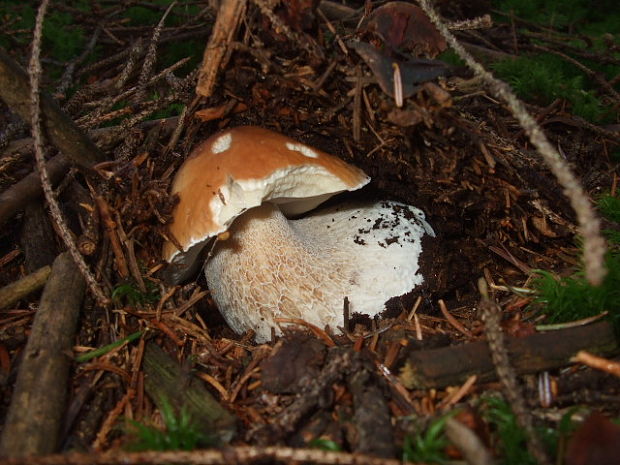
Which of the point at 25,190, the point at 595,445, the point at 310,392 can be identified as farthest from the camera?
the point at 25,190

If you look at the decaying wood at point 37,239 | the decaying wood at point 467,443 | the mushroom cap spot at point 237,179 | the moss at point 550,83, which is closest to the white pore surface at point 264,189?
the mushroom cap spot at point 237,179

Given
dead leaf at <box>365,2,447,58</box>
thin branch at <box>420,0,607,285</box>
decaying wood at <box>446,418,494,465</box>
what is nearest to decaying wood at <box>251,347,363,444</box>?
decaying wood at <box>446,418,494,465</box>

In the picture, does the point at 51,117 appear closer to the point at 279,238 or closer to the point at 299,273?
the point at 279,238

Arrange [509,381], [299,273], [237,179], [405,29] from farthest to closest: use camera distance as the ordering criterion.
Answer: [299,273] → [405,29] → [237,179] → [509,381]

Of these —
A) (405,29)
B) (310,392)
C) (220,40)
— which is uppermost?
(220,40)

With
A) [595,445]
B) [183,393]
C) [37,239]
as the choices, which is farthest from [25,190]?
[595,445]

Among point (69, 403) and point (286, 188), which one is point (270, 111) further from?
point (69, 403)
